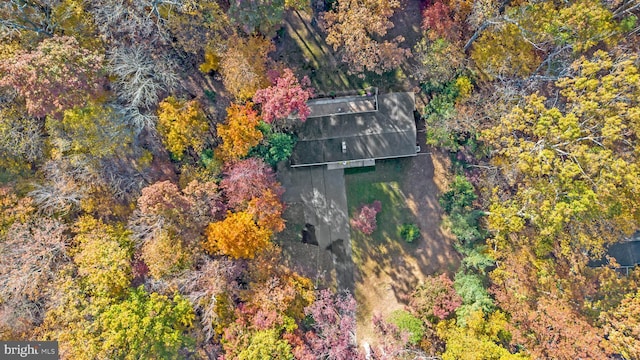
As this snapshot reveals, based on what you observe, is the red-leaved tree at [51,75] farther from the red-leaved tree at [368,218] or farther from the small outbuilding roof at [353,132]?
the red-leaved tree at [368,218]

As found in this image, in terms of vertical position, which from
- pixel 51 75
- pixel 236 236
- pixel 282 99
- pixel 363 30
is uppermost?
pixel 363 30

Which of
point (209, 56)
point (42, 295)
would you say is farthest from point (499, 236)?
point (42, 295)

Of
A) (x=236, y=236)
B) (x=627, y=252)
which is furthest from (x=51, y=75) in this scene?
(x=627, y=252)

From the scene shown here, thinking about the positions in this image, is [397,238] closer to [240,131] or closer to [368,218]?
[368,218]

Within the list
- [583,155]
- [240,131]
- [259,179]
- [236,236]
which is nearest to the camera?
[583,155]

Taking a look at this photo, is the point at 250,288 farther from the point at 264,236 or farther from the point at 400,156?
the point at 400,156
